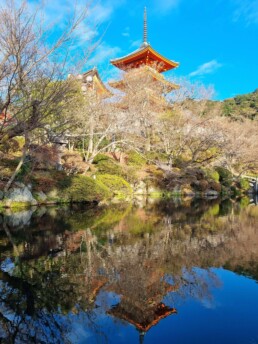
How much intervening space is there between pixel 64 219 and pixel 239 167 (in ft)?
80.7

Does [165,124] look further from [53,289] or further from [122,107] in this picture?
[53,289]

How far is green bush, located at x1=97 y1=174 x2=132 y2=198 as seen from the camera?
60.8ft

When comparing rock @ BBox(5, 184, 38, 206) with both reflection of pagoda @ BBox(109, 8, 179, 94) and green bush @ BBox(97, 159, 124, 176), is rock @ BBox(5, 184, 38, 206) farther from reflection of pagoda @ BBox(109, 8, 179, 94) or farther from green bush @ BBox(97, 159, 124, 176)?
reflection of pagoda @ BBox(109, 8, 179, 94)

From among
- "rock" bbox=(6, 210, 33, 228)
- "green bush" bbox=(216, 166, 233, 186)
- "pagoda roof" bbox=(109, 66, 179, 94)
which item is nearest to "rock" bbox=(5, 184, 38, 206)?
"rock" bbox=(6, 210, 33, 228)

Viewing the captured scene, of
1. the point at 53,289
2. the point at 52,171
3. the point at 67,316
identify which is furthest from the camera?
the point at 52,171

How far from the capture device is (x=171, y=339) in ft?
9.64

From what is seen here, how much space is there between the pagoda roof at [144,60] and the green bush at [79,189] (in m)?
17.6

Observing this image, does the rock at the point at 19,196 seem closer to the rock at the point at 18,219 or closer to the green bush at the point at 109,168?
the rock at the point at 18,219

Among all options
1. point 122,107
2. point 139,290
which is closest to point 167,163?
point 122,107

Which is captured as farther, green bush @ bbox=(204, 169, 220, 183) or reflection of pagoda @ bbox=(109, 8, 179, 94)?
reflection of pagoda @ bbox=(109, 8, 179, 94)

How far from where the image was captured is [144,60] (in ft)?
102

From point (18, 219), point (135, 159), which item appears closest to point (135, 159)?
point (135, 159)

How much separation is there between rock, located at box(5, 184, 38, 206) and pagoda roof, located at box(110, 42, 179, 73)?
19.9 meters

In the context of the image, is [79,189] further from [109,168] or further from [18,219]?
[18,219]
